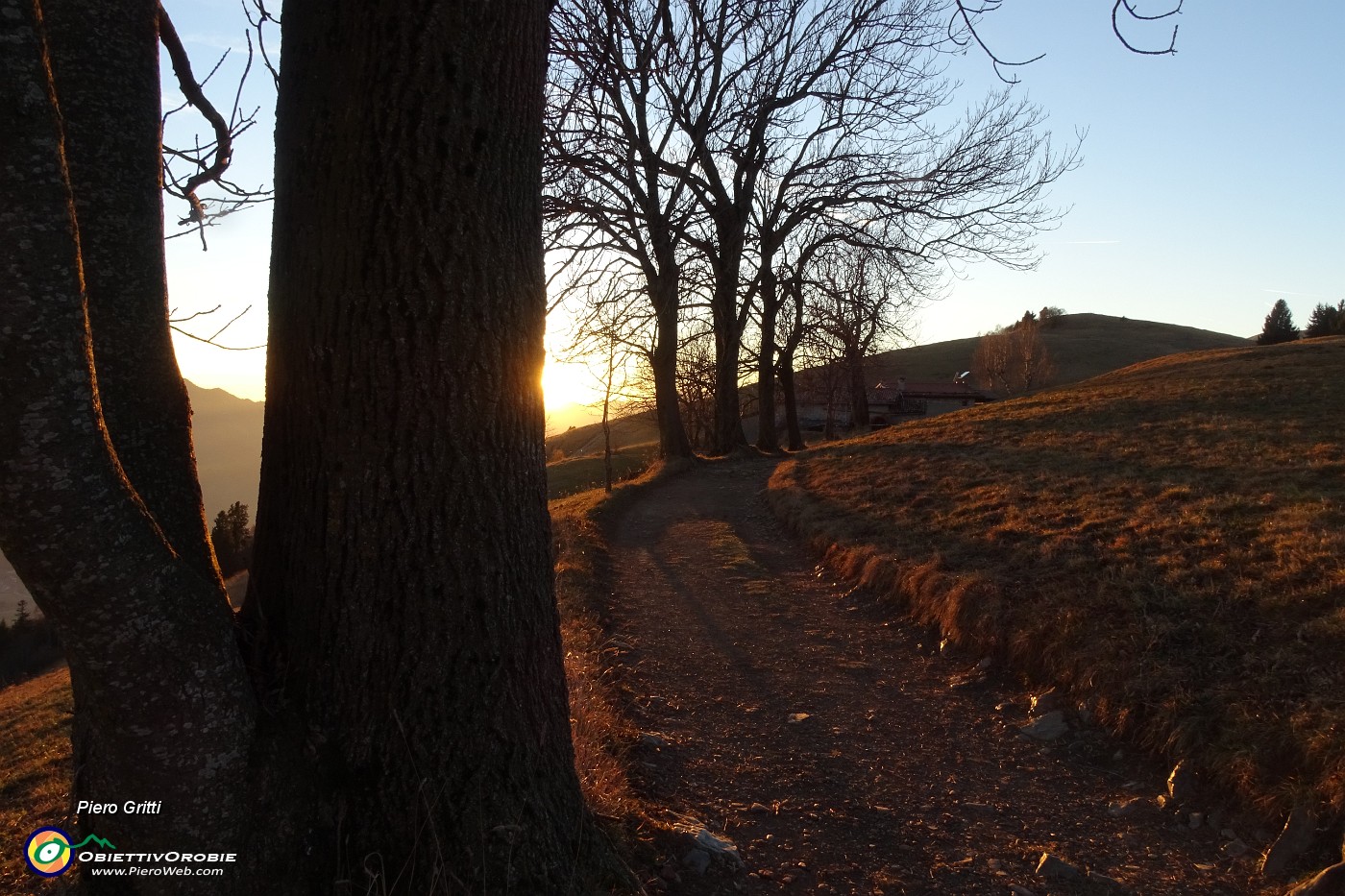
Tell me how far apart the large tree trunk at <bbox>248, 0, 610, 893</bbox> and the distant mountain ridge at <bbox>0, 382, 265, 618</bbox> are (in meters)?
112

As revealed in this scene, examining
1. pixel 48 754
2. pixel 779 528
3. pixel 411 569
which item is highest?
pixel 411 569

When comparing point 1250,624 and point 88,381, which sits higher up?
point 88,381

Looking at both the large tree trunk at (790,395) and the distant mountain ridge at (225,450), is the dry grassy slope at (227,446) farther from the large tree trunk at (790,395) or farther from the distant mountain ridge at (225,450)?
the large tree trunk at (790,395)

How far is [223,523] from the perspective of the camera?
87.2ft

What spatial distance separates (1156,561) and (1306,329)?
140 feet

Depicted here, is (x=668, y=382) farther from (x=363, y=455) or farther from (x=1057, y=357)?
(x=1057, y=357)

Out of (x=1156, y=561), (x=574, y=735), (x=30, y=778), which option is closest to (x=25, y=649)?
(x=30, y=778)

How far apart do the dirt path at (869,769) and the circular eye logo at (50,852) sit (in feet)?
6.66

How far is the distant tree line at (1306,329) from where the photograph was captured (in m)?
33.3

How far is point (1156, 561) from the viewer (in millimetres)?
5953

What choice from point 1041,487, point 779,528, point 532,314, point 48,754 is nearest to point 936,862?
point 532,314

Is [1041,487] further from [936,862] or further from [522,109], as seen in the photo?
[522,109]

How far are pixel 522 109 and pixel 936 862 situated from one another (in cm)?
355

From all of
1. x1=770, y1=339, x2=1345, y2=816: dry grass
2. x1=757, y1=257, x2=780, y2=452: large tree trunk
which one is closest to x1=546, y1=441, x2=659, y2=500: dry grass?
x1=757, y1=257, x2=780, y2=452: large tree trunk
